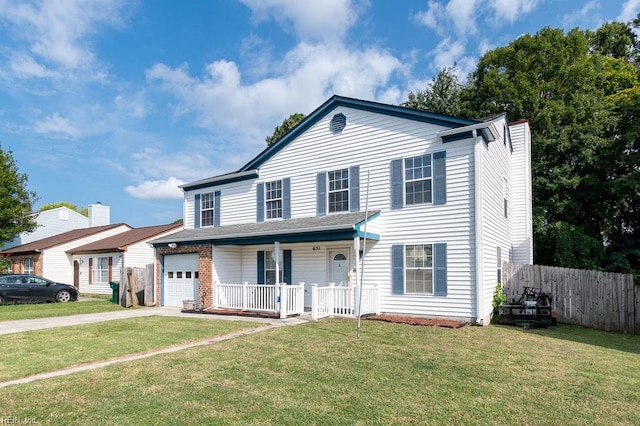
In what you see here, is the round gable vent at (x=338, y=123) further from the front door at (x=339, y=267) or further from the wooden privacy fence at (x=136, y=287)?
the wooden privacy fence at (x=136, y=287)

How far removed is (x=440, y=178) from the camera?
1327cm

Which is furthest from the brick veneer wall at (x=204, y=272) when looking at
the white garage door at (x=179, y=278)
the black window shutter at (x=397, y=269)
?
the black window shutter at (x=397, y=269)

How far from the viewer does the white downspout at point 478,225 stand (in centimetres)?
1220

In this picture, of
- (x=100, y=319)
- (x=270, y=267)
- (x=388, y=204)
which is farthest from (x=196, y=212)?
(x=388, y=204)

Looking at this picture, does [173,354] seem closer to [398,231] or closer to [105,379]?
[105,379]

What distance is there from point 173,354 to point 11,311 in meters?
12.0

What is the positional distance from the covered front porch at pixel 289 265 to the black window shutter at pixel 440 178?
2.09m

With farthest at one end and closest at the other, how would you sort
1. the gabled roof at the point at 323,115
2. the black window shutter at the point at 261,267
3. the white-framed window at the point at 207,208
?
1. the white-framed window at the point at 207,208
2. the black window shutter at the point at 261,267
3. the gabled roof at the point at 323,115

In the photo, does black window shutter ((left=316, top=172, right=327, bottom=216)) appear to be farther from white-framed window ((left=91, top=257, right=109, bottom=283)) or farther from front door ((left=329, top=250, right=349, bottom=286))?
white-framed window ((left=91, top=257, right=109, bottom=283))

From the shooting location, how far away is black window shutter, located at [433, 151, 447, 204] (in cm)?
1319

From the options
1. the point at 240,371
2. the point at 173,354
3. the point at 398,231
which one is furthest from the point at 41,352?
the point at 398,231

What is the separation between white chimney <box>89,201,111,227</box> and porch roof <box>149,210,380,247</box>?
21567mm

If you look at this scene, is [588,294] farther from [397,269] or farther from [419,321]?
[397,269]

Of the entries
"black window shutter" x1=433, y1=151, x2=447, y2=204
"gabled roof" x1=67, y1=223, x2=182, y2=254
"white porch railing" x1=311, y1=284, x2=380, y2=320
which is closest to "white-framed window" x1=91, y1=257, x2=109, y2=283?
"gabled roof" x1=67, y1=223, x2=182, y2=254
